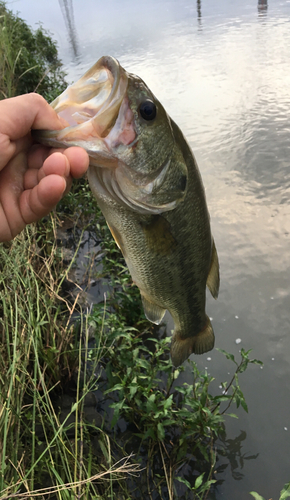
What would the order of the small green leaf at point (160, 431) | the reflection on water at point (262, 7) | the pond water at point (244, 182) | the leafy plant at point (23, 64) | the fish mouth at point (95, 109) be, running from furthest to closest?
the reflection on water at point (262, 7), the leafy plant at point (23, 64), the pond water at point (244, 182), the small green leaf at point (160, 431), the fish mouth at point (95, 109)

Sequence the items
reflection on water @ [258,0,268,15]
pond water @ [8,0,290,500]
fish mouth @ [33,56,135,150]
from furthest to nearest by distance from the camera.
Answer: reflection on water @ [258,0,268,15] < pond water @ [8,0,290,500] < fish mouth @ [33,56,135,150]

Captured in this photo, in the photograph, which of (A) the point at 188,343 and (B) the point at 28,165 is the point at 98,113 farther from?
(A) the point at 188,343

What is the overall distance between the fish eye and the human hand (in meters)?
0.27

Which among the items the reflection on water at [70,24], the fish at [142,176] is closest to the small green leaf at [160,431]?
the fish at [142,176]

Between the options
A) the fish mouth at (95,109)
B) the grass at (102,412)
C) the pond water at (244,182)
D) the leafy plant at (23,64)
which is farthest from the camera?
the leafy plant at (23,64)

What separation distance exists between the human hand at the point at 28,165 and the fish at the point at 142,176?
5cm

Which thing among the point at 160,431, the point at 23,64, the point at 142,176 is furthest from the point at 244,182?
the point at 23,64

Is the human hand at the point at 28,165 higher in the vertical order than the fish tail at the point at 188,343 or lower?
higher

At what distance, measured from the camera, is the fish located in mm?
1178

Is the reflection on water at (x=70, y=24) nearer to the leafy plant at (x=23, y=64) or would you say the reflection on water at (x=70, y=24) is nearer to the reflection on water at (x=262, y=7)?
the leafy plant at (x=23, y=64)

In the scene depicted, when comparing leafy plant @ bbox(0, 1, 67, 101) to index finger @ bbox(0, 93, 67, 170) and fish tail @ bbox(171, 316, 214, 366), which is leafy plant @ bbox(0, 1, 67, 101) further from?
fish tail @ bbox(171, 316, 214, 366)

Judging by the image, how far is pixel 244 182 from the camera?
4.77 m

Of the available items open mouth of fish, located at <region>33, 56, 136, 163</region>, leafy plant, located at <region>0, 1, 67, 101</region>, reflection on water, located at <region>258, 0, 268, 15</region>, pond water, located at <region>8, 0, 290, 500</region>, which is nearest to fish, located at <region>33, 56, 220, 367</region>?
open mouth of fish, located at <region>33, 56, 136, 163</region>

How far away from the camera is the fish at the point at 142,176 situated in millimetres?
1178
